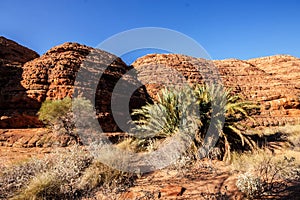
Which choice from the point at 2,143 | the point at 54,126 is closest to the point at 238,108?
the point at 54,126

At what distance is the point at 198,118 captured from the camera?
6531 mm

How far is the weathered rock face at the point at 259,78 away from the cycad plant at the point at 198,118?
915 cm

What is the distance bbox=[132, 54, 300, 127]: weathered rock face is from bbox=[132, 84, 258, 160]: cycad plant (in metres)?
9.15

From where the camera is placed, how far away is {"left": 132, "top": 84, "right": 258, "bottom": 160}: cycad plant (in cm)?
648

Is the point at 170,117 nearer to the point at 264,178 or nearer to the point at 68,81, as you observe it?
the point at 264,178

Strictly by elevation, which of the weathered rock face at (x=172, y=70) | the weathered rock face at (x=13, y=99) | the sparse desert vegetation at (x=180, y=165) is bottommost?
the sparse desert vegetation at (x=180, y=165)

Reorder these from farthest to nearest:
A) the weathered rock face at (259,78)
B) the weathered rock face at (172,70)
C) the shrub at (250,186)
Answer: the weathered rock face at (172,70), the weathered rock face at (259,78), the shrub at (250,186)

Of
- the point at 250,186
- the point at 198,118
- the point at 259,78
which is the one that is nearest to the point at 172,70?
the point at 259,78

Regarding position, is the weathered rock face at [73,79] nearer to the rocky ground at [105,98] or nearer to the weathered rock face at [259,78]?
the rocky ground at [105,98]

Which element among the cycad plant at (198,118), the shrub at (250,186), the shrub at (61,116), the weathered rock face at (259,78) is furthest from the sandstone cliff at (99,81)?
the shrub at (250,186)

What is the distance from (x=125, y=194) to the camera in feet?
13.9

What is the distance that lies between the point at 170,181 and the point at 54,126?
25.2 feet

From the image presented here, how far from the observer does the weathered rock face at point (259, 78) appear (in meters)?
17.3

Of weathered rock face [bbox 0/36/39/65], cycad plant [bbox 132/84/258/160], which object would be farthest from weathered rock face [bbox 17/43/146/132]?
cycad plant [bbox 132/84/258/160]
